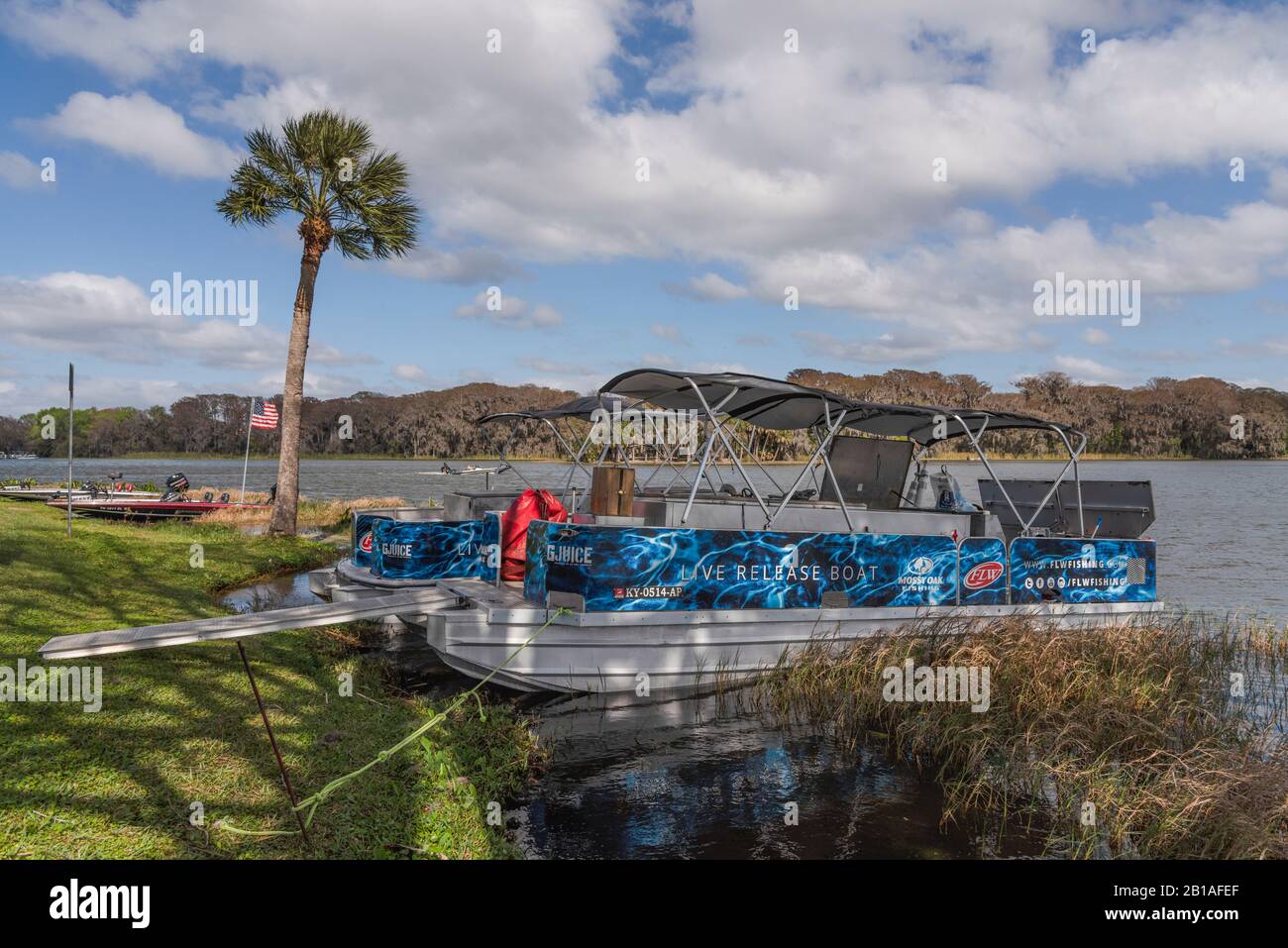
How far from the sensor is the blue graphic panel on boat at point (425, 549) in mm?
10281

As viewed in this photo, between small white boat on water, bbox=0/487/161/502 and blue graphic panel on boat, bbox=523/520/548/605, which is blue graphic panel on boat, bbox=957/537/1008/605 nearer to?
blue graphic panel on boat, bbox=523/520/548/605

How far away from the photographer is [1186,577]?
819 inches

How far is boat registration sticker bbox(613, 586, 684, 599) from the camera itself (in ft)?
27.6

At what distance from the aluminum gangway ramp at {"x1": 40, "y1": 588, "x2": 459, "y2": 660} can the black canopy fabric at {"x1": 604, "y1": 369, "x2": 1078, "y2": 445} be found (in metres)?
3.65

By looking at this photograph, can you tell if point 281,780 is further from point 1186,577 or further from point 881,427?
point 1186,577

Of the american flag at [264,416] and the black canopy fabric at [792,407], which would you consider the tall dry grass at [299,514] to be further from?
the black canopy fabric at [792,407]

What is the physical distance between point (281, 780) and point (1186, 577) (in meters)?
23.0

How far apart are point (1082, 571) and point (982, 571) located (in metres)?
1.83

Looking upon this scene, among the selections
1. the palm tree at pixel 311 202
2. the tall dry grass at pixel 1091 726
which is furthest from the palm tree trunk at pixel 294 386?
the tall dry grass at pixel 1091 726
